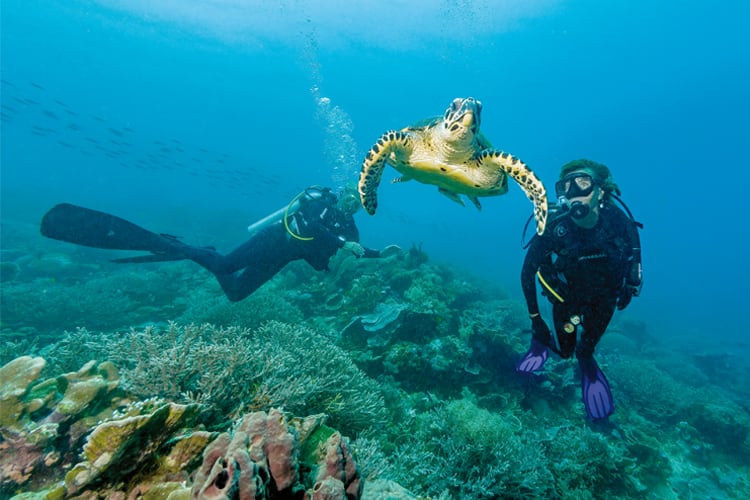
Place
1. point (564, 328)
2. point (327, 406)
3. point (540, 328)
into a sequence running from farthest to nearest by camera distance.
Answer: point (540, 328), point (564, 328), point (327, 406)

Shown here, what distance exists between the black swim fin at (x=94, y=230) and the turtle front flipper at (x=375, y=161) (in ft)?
16.8

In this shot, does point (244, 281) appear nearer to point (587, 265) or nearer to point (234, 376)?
point (234, 376)

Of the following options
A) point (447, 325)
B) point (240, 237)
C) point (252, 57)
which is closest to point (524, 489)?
point (447, 325)

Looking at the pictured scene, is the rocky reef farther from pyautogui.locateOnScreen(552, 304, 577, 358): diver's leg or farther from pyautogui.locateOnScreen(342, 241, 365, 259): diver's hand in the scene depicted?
pyautogui.locateOnScreen(342, 241, 365, 259): diver's hand

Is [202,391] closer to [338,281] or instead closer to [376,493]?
[376,493]

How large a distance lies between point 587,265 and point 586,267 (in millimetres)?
30

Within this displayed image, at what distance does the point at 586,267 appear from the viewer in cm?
423

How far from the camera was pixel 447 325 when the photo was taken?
6.98m

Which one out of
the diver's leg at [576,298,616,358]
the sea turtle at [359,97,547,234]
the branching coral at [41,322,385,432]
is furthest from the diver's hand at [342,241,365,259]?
the diver's leg at [576,298,616,358]

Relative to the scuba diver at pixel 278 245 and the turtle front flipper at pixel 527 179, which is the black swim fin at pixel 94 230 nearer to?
the scuba diver at pixel 278 245

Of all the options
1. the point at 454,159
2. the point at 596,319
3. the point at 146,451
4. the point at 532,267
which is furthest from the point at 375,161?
the point at 596,319

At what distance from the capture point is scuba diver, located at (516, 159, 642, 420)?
4.11m

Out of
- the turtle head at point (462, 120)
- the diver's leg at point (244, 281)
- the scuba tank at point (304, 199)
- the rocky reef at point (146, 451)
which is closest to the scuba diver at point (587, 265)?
the turtle head at point (462, 120)

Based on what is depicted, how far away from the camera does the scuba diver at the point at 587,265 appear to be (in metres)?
4.11
